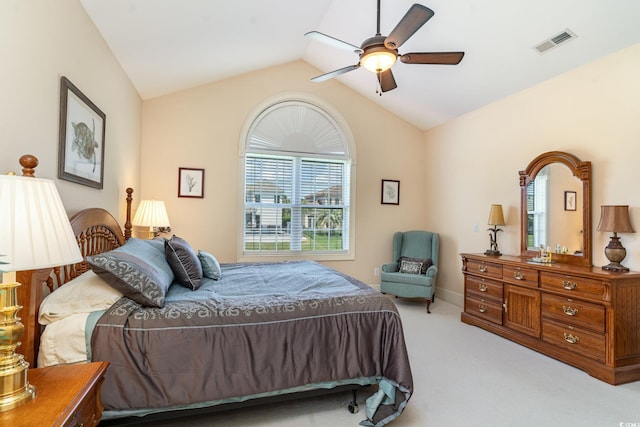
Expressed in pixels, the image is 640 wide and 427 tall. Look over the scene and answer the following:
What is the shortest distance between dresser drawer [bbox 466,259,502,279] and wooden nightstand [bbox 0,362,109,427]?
3.60 m

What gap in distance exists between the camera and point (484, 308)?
365cm

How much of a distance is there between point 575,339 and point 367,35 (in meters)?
3.70

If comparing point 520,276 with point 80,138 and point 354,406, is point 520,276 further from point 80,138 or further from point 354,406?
point 80,138

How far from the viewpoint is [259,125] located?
4680mm

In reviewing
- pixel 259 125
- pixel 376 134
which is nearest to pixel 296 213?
pixel 259 125

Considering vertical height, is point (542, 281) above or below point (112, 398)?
above

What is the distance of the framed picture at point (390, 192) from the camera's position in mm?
5215

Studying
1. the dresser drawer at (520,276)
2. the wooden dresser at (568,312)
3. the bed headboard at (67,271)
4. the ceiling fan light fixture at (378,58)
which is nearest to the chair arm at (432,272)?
the wooden dresser at (568,312)

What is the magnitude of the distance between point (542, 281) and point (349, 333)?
2192 millimetres

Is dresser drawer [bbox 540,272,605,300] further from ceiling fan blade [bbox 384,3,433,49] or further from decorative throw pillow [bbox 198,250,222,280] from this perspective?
decorative throw pillow [bbox 198,250,222,280]

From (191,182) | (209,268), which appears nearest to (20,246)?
(209,268)

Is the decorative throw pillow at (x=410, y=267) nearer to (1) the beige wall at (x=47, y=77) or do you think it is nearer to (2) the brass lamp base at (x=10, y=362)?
(1) the beige wall at (x=47, y=77)

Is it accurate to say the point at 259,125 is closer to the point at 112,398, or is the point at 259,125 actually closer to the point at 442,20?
the point at 442,20

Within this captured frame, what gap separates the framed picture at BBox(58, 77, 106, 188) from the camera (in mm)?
2064
